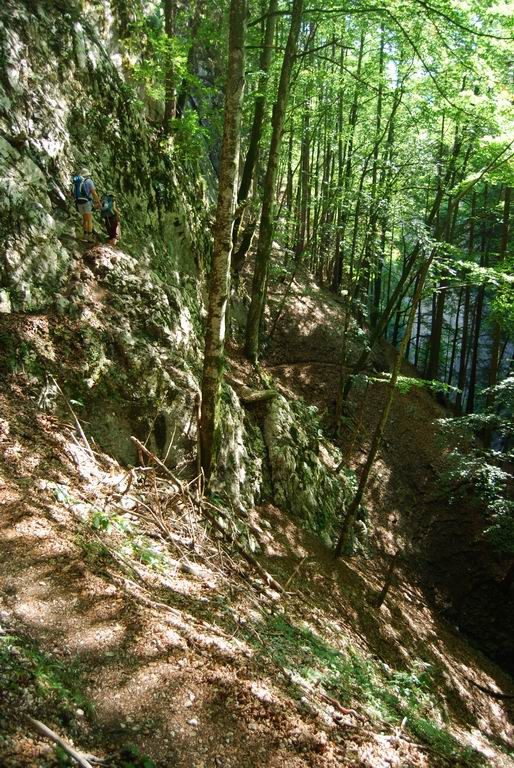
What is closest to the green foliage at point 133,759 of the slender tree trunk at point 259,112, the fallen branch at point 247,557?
the fallen branch at point 247,557

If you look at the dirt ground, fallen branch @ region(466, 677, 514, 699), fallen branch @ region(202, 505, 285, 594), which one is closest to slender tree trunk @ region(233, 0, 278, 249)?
fallen branch @ region(202, 505, 285, 594)

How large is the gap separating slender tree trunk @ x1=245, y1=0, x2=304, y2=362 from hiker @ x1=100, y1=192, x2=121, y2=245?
4.67m

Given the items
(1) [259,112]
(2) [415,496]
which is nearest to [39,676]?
(2) [415,496]

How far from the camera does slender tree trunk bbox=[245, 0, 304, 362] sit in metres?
10.3

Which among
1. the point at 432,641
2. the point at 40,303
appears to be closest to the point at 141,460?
the point at 40,303

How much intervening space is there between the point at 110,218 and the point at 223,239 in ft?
9.37

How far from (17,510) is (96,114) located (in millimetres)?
7863

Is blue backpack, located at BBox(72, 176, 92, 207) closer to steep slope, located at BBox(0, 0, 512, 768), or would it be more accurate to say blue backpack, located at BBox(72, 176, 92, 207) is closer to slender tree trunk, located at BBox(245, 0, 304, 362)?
steep slope, located at BBox(0, 0, 512, 768)

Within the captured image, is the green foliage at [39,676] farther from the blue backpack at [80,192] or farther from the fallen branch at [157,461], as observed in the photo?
the blue backpack at [80,192]

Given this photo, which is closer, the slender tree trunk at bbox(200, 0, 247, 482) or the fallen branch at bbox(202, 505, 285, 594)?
the slender tree trunk at bbox(200, 0, 247, 482)

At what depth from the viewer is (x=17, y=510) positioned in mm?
4008

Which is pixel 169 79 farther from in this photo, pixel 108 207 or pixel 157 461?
pixel 157 461

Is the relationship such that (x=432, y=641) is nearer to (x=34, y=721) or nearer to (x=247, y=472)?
(x=247, y=472)

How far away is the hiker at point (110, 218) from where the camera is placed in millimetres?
7848
